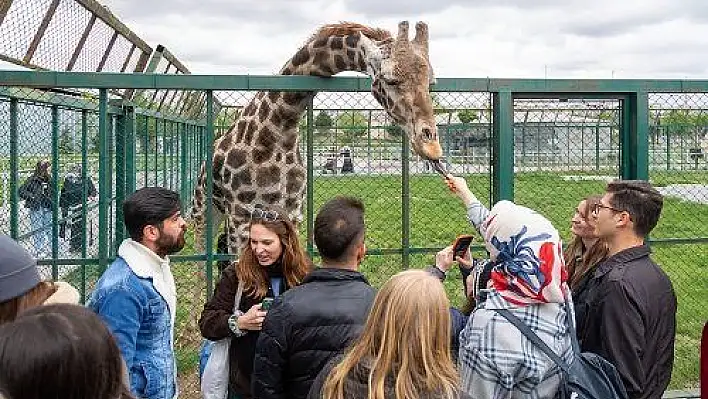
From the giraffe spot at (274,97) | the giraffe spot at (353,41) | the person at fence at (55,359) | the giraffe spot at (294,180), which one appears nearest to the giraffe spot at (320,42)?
the giraffe spot at (353,41)

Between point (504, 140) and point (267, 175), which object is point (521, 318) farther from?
point (267, 175)

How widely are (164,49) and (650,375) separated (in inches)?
350

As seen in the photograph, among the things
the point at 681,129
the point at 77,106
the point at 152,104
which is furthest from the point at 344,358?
the point at 681,129

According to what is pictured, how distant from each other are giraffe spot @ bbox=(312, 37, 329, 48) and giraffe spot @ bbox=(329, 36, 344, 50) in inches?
2.0

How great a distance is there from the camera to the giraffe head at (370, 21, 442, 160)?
185 inches

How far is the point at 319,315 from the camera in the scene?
286cm

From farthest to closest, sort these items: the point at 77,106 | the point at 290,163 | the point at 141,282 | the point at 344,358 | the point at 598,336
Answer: the point at 77,106
the point at 290,163
the point at 598,336
the point at 141,282
the point at 344,358

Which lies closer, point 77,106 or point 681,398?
point 681,398

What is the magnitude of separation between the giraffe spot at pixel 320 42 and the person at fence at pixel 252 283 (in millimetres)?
2270

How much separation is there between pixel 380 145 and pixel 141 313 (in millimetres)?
5666

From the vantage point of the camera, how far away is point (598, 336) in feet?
11.2

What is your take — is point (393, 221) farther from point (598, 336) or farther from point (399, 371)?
point (399, 371)

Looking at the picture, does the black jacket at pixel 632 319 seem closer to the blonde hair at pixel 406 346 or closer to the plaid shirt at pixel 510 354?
the plaid shirt at pixel 510 354

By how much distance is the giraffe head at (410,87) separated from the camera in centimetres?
470
